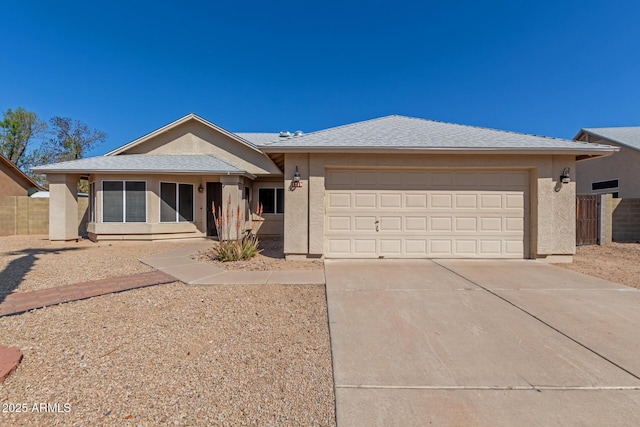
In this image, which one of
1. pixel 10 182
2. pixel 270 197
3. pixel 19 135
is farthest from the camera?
pixel 19 135

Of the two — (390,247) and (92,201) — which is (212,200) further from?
(390,247)

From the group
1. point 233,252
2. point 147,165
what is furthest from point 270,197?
point 233,252

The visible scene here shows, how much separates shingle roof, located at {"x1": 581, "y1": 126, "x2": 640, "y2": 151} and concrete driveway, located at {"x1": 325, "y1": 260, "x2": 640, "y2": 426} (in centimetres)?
1582

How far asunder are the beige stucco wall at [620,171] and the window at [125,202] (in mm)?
23372

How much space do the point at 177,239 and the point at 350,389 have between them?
38.7 ft

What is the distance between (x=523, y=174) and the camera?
7.97 metres

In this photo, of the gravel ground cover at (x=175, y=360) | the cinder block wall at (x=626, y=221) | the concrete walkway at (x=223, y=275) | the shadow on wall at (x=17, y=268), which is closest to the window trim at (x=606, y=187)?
the cinder block wall at (x=626, y=221)

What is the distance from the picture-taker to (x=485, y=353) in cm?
318

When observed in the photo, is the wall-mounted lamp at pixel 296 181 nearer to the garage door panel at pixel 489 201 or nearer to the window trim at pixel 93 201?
the garage door panel at pixel 489 201

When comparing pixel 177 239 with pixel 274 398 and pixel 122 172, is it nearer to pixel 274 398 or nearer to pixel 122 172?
pixel 122 172

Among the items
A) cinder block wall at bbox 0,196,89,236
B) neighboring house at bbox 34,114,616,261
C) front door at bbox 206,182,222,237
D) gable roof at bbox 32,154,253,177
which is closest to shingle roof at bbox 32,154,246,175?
gable roof at bbox 32,154,253,177

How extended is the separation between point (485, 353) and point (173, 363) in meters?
3.35

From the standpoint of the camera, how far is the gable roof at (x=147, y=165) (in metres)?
11.4

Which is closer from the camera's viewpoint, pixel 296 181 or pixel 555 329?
pixel 555 329
